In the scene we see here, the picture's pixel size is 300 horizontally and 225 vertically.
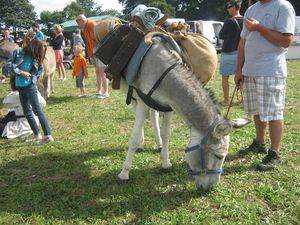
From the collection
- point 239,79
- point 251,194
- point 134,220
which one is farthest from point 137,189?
point 239,79

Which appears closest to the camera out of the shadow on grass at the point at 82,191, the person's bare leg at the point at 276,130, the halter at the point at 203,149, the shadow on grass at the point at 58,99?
the halter at the point at 203,149

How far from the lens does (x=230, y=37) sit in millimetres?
7332

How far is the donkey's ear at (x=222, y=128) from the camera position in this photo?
304cm

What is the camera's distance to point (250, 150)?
4.69 metres

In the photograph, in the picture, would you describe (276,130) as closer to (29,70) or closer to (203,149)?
(203,149)

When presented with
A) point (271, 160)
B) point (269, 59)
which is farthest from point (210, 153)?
point (269, 59)

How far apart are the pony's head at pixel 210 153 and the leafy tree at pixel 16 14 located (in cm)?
6096

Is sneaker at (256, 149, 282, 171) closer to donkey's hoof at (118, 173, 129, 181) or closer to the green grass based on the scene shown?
the green grass

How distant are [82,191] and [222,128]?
179 cm

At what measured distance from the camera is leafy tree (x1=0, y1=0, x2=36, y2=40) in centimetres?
5850

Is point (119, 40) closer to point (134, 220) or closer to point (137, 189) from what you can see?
point (137, 189)

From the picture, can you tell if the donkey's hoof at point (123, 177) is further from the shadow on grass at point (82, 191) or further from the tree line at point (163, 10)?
the tree line at point (163, 10)

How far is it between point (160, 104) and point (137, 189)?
3.33 ft

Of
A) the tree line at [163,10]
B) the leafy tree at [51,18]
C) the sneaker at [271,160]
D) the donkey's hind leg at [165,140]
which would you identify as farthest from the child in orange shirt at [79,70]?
the leafy tree at [51,18]
